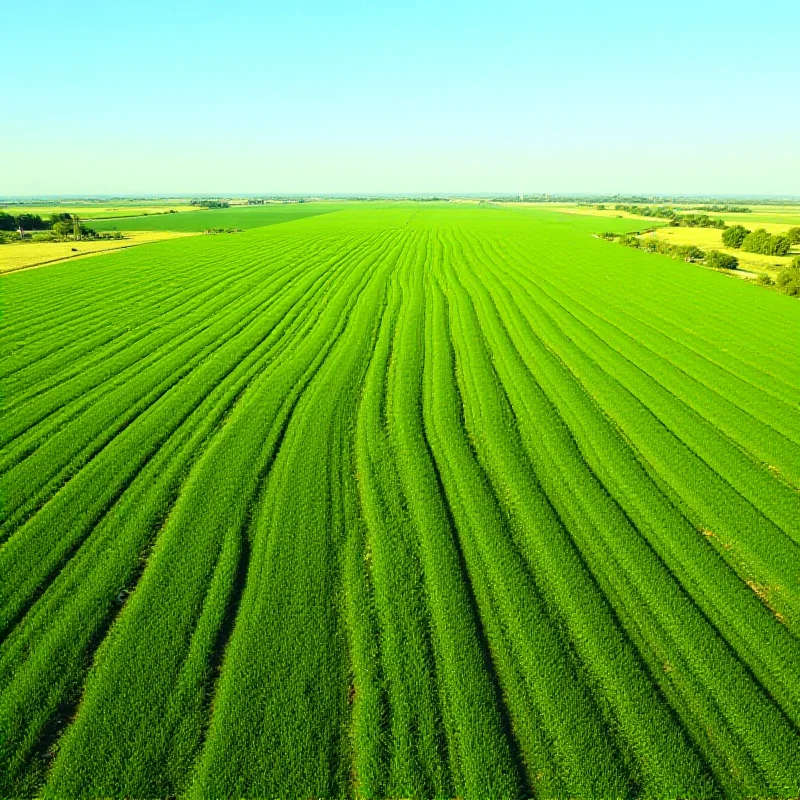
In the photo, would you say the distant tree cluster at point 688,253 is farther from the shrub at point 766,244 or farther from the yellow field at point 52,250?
the yellow field at point 52,250

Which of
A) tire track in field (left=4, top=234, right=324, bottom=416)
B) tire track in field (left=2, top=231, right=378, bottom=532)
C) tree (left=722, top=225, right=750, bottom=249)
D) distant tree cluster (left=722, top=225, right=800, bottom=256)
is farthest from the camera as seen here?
tree (left=722, top=225, right=750, bottom=249)

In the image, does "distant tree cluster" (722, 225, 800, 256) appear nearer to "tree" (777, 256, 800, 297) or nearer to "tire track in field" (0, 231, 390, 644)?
"tree" (777, 256, 800, 297)

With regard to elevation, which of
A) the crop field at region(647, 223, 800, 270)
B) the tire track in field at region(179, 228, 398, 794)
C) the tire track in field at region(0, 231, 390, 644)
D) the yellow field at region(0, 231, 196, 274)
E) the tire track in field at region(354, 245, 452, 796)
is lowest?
the crop field at region(647, 223, 800, 270)

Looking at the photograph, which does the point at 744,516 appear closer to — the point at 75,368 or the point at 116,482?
the point at 116,482

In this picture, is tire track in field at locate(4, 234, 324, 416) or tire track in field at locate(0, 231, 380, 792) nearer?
tire track in field at locate(0, 231, 380, 792)

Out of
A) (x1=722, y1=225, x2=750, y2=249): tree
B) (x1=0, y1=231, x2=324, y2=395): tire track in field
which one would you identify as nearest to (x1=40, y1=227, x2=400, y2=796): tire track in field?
(x1=0, y1=231, x2=324, y2=395): tire track in field

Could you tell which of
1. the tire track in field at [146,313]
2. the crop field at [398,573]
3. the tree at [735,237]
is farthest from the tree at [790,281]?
the tire track in field at [146,313]

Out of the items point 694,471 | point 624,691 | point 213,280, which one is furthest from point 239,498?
point 213,280
